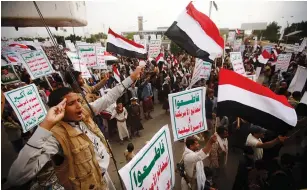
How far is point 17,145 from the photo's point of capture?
5164mm

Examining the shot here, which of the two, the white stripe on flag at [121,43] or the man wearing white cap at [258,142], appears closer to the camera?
the man wearing white cap at [258,142]

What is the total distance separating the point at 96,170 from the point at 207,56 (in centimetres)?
306

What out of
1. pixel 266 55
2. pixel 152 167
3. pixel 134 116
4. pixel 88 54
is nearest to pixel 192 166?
pixel 152 167

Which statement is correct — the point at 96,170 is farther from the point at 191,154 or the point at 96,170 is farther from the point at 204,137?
the point at 204,137

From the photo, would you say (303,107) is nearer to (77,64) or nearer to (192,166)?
(192,166)

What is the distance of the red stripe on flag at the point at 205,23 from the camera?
413 cm

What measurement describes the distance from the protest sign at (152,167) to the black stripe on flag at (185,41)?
240 cm

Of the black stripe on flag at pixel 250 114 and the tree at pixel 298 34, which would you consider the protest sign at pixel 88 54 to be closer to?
the black stripe on flag at pixel 250 114

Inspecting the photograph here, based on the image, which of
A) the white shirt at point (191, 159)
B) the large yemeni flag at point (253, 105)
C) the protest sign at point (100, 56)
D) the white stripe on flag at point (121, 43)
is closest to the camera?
the large yemeni flag at point (253, 105)

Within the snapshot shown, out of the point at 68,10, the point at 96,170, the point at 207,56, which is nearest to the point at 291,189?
the point at 207,56

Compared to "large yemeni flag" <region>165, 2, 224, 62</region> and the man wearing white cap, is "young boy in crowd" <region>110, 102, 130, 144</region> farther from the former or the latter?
the man wearing white cap

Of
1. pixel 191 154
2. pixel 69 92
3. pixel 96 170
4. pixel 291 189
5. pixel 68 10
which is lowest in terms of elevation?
pixel 291 189

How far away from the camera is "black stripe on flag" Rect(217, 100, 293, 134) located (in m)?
2.86

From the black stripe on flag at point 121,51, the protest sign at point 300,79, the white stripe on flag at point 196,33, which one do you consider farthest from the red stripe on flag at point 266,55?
the white stripe on flag at point 196,33
